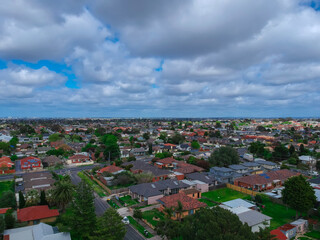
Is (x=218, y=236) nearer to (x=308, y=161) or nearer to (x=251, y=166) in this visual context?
(x=251, y=166)

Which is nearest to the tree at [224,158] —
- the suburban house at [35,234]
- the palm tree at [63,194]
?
the palm tree at [63,194]

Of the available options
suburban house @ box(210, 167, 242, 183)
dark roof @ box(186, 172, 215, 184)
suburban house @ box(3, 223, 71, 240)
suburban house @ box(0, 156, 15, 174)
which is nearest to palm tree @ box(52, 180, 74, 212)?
suburban house @ box(3, 223, 71, 240)

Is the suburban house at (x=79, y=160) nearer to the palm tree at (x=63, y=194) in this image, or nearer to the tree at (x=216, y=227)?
the palm tree at (x=63, y=194)

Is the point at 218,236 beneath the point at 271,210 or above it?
above

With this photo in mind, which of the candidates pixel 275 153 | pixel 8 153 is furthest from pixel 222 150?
pixel 8 153

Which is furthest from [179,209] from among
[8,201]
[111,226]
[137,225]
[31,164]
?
[31,164]

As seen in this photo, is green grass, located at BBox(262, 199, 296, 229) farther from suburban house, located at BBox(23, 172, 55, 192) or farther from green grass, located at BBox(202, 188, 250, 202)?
suburban house, located at BBox(23, 172, 55, 192)

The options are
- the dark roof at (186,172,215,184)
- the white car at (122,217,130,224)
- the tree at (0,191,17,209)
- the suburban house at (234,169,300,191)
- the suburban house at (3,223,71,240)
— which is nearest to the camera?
the suburban house at (3,223,71,240)
